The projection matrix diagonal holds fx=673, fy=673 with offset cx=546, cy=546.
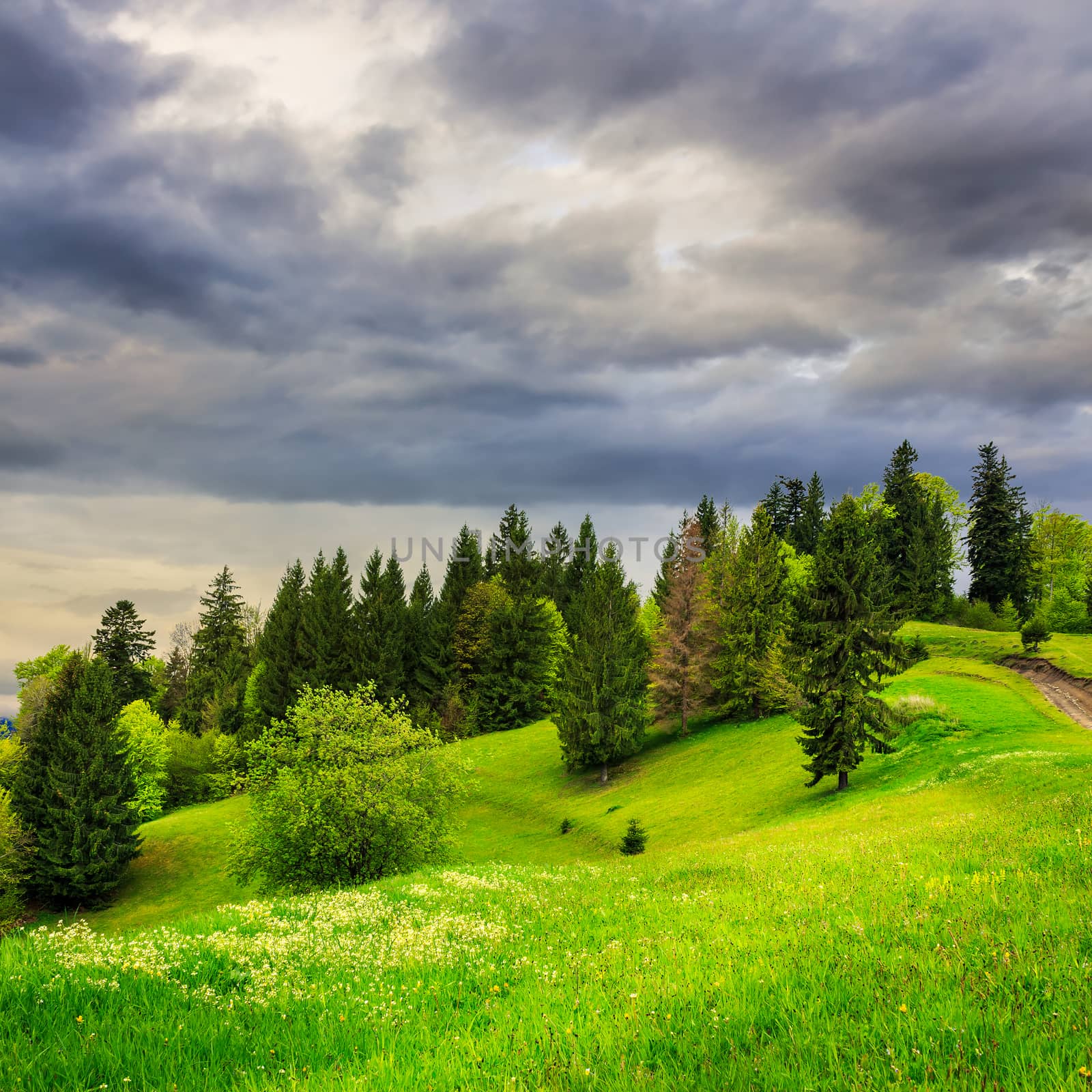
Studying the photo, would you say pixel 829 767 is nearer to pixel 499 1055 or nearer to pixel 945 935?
pixel 945 935

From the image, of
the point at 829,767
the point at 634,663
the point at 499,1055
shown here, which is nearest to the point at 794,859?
the point at 499,1055

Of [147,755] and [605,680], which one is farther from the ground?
[605,680]

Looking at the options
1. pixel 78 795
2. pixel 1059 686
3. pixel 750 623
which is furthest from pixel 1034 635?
pixel 78 795

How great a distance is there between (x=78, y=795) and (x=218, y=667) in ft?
201

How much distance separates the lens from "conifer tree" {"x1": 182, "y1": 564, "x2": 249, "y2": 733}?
9625 centimetres

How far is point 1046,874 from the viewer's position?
8.97m

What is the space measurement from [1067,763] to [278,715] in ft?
289

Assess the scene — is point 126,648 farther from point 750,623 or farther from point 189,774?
point 750,623

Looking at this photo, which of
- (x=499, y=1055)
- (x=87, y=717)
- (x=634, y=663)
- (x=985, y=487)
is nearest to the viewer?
(x=499, y=1055)

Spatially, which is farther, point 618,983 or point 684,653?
point 684,653

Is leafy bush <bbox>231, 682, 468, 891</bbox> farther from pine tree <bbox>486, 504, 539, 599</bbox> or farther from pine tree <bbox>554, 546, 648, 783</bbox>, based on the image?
pine tree <bbox>486, 504, 539, 599</bbox>

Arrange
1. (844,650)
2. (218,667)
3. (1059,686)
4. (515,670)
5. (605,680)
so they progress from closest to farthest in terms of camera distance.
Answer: (844,650)
(1059,686)
(605,680)
(515,670)
(218,667)

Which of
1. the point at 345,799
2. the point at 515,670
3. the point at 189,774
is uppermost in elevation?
the point at 345,799

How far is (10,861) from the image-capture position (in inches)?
1848
